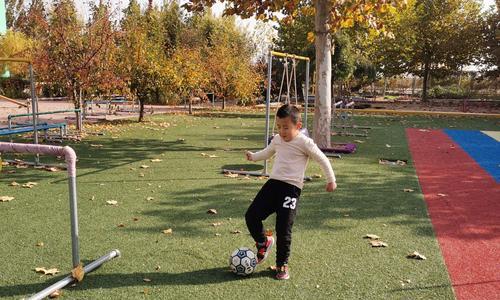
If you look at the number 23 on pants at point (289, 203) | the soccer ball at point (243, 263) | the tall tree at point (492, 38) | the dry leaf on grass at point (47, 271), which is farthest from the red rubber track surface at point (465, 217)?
the tall tree at point (492, 38)

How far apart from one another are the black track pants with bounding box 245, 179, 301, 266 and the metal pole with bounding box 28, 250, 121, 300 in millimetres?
1373

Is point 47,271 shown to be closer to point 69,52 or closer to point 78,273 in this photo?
point 78,273

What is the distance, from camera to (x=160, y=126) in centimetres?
1712

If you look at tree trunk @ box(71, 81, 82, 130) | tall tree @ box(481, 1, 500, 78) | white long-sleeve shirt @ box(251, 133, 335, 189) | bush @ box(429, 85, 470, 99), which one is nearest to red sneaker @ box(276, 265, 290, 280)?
white long-sleeve shirt @ box(251, 133, 335, 189)

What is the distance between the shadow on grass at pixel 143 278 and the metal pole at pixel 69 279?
0.22 ft

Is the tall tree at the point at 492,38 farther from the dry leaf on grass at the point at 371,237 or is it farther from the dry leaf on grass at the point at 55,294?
the dry leaf on grass at the point at 55,294

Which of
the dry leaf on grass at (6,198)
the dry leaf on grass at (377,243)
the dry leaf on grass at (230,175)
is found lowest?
the dry leaf on grass at (377,243)

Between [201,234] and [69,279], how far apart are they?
5.32 feet

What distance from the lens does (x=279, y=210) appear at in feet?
13.3

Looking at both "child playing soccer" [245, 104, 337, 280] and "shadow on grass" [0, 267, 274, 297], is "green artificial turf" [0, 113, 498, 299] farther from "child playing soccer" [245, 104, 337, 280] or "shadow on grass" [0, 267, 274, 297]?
"child playing soccer" [245, 104, 337, 280]

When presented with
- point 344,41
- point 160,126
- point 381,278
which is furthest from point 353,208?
point 344,41

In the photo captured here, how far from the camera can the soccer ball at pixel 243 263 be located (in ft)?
13.2

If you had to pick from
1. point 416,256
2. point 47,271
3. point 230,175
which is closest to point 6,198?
point 47,271

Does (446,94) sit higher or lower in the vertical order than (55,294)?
higher
